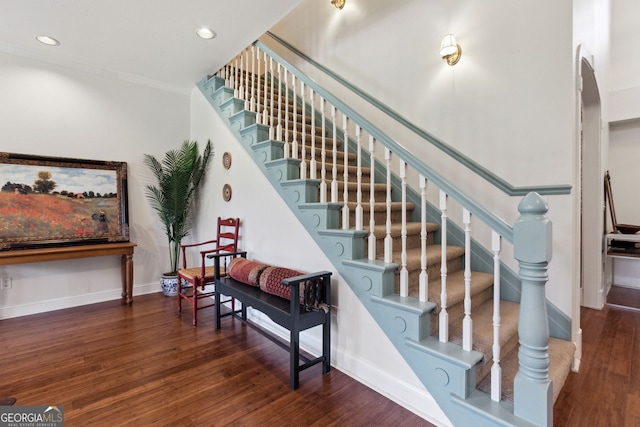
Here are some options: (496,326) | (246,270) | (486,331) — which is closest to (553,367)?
(486,331)

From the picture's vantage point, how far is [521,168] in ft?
7.82

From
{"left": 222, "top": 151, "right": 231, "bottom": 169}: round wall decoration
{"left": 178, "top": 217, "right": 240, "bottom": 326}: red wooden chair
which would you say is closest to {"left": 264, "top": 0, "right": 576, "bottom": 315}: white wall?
{"left": 222, "top": 151, "right": 231, "bottom": 169}: round wall decoration

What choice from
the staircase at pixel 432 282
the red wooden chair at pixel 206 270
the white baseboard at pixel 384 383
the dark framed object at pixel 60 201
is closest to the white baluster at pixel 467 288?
the staircase at pixel 432 282

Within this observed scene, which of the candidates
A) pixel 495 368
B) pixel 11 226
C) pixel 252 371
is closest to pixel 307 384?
pixel 252 371

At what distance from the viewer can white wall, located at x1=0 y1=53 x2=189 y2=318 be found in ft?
10.9

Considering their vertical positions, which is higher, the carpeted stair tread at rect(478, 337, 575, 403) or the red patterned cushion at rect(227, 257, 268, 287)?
the red patterned cushion at rect(227, 257, 268, 287)

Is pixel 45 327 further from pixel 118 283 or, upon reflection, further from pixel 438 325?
pixel 438 325

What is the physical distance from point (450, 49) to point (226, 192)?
2.79 m

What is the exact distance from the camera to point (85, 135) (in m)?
3.74

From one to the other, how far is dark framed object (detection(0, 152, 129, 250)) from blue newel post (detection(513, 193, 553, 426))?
4216 millimetres

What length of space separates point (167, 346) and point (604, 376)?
3374 mm

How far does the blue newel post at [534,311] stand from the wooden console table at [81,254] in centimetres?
400

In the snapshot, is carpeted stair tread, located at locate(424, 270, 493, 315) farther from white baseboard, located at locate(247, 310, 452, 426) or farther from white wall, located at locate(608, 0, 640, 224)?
white wall, located at locate(608, 0, 640, 224)

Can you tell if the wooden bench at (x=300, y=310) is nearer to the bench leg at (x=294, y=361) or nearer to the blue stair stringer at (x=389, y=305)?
the bench leg at (x=294, y=361)
